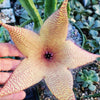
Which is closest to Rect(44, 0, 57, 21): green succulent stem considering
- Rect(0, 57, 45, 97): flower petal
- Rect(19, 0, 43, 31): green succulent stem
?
Rect(19, 0, 43, 31): green succulent stem

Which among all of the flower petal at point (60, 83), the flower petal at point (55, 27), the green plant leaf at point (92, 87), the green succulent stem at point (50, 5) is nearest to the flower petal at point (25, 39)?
the flower petal at point (55, 27)

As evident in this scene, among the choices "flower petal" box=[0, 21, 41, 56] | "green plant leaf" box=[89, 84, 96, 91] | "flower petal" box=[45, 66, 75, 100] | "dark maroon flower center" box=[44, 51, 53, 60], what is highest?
"flower petal" box=[0, 21, 41, 56]

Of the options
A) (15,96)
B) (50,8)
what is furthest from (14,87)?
(50,8)

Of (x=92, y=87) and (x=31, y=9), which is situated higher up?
(x=31, y=9)

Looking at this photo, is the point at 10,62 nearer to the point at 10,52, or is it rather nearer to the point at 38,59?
the point at 10,52

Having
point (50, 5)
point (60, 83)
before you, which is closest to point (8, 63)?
point (60, 83)

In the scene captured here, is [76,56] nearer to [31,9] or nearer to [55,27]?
[55,27]

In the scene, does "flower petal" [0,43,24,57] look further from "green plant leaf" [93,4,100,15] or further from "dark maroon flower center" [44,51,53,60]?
"green plant leaf" [93,4,100,15]
